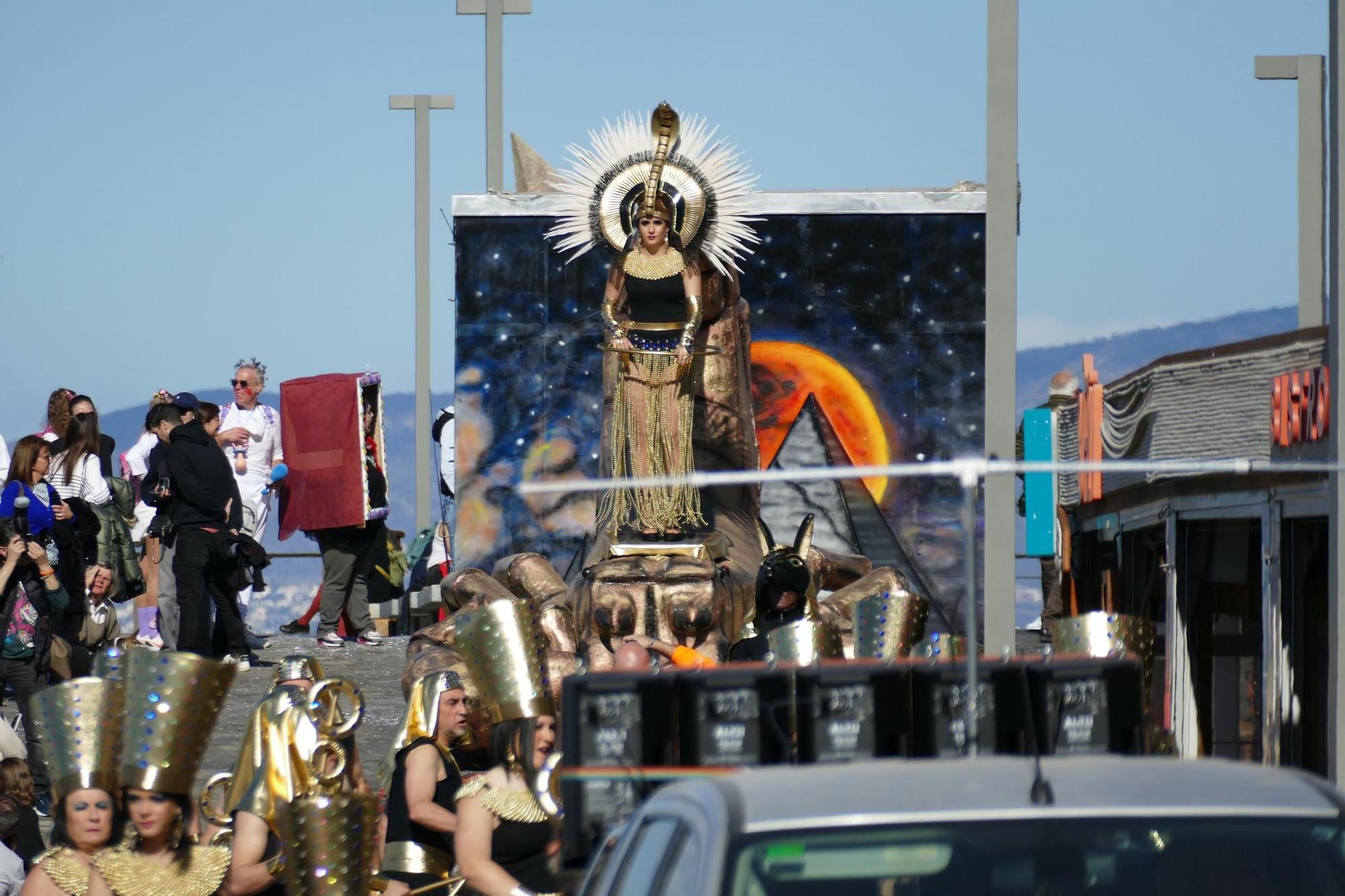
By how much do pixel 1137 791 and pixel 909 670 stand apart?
166 cm

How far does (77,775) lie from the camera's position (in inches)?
252

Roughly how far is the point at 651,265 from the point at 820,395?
498 centimetres

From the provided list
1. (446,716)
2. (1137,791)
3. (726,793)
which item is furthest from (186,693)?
(1137,791)

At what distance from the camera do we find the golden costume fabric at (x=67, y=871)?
246 inches

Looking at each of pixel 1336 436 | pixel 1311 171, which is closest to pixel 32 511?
pixel 1336 436

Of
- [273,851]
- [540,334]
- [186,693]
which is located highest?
[540,334]

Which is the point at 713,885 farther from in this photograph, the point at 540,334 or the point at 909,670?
the point at 540,334

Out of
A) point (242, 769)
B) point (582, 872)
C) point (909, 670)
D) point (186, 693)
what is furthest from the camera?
point (242, 769)

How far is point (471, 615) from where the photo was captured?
8008mm

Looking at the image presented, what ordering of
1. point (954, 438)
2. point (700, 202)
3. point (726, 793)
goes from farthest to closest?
1. point (954, 438)
2. point (700, 202)
3. point (726, 793)

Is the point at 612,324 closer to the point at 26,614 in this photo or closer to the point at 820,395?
the point at 26,614

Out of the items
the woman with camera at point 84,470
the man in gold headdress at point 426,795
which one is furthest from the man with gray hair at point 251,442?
the man in gold headdress at point 426,795

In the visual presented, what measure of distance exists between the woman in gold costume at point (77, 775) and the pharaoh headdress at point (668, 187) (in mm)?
5902

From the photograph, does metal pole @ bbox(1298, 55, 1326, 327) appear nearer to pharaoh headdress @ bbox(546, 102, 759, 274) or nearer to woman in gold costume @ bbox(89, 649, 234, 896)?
pharaoh headdress @ bbox(546, 102, 759, 274)
